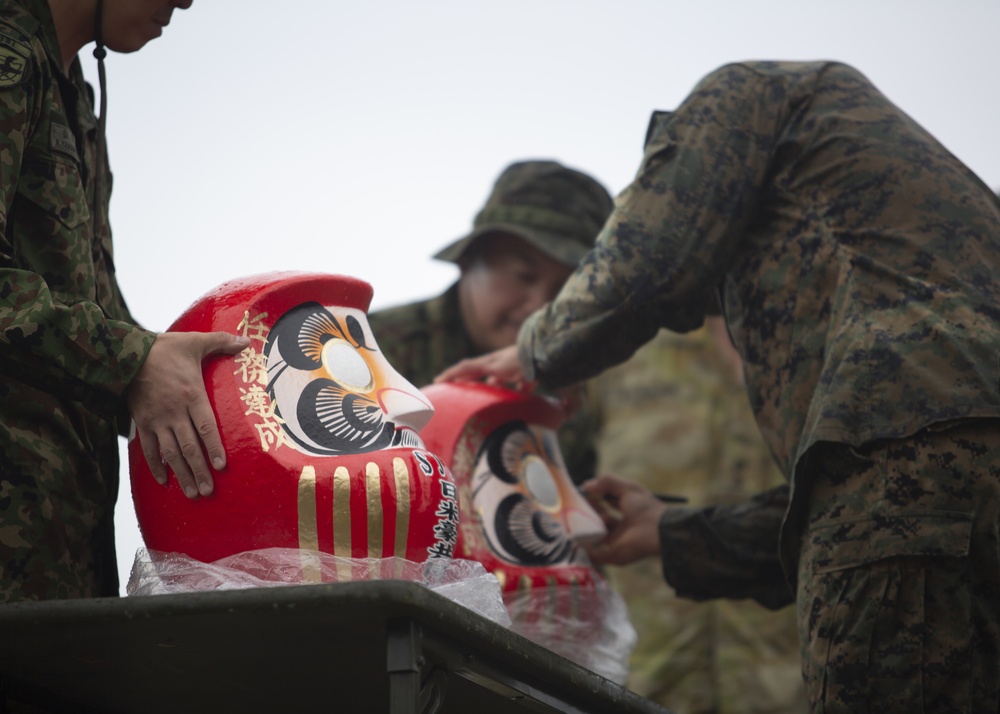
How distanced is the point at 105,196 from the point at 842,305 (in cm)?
173

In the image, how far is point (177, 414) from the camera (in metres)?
2.17

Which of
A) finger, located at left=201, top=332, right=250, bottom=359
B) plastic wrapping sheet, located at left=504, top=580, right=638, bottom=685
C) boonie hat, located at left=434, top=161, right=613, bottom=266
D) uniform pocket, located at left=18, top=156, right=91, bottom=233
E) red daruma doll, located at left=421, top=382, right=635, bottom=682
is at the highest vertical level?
uniform pocket, located at left=18, top=156, right=91, bottom=233

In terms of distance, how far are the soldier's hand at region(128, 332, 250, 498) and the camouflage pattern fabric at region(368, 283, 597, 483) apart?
2447 millimetres

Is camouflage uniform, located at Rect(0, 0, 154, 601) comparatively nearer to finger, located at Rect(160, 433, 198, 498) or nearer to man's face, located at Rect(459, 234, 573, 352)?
finger, located at Rect(160, 433, 198, 498)

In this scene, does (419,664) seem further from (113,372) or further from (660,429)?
(660,429)

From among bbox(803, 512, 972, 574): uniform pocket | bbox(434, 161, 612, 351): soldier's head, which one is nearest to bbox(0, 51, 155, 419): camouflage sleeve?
bbox(803, 512, 972, 574): uniform pocket

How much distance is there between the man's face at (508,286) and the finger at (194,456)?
2442mm

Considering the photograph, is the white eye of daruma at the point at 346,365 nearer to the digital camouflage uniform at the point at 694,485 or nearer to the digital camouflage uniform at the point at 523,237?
the digital camouflage uniform at the point at 523,237

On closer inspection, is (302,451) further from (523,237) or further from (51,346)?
(523,237)

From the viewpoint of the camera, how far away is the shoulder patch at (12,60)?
2.24m

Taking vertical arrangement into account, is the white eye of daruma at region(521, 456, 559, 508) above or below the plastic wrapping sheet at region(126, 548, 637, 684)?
below

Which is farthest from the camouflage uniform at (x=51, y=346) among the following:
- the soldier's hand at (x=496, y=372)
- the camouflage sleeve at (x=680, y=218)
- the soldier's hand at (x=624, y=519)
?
the soldier's hand at (x=624, y=519)

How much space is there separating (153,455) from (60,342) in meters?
0.27

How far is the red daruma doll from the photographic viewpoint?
308cm
